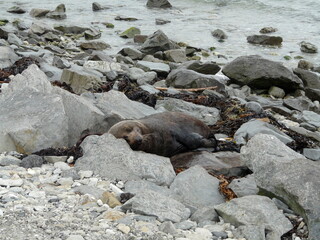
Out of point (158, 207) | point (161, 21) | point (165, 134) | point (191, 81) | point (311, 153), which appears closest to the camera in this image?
point (158, 207)

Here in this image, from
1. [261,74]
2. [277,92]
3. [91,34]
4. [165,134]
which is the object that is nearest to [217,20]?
[91,34]

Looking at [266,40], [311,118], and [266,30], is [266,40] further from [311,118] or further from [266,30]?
[311,118]

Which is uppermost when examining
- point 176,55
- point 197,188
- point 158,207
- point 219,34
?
point 158,207

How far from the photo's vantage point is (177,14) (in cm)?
2753

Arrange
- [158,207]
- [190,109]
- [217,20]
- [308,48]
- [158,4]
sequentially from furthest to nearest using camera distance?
[158,4], [217,20], [308,48], [190,109], [158,207]

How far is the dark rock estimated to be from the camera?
6.22 meters

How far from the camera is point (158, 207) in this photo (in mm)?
4996

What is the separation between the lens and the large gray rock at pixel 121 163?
240 inches

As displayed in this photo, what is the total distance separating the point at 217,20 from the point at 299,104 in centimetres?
1477

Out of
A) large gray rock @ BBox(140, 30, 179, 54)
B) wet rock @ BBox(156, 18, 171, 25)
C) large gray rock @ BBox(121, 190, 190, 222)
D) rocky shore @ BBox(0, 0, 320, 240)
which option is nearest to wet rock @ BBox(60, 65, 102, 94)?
rocky shore @ BBox(0, 0, 320, 240)

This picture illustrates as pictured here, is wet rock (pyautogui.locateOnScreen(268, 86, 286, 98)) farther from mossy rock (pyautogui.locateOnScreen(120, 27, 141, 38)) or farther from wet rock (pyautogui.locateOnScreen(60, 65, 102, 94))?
mossy rock (pyautogui.locateOnScreen(120, 27, 141, 38))

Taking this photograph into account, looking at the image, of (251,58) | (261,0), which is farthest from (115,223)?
(261,0)

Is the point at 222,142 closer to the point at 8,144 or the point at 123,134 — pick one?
the point at 123,134

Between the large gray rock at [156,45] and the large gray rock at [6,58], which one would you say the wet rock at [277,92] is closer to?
the large gray rock at [156,45]
